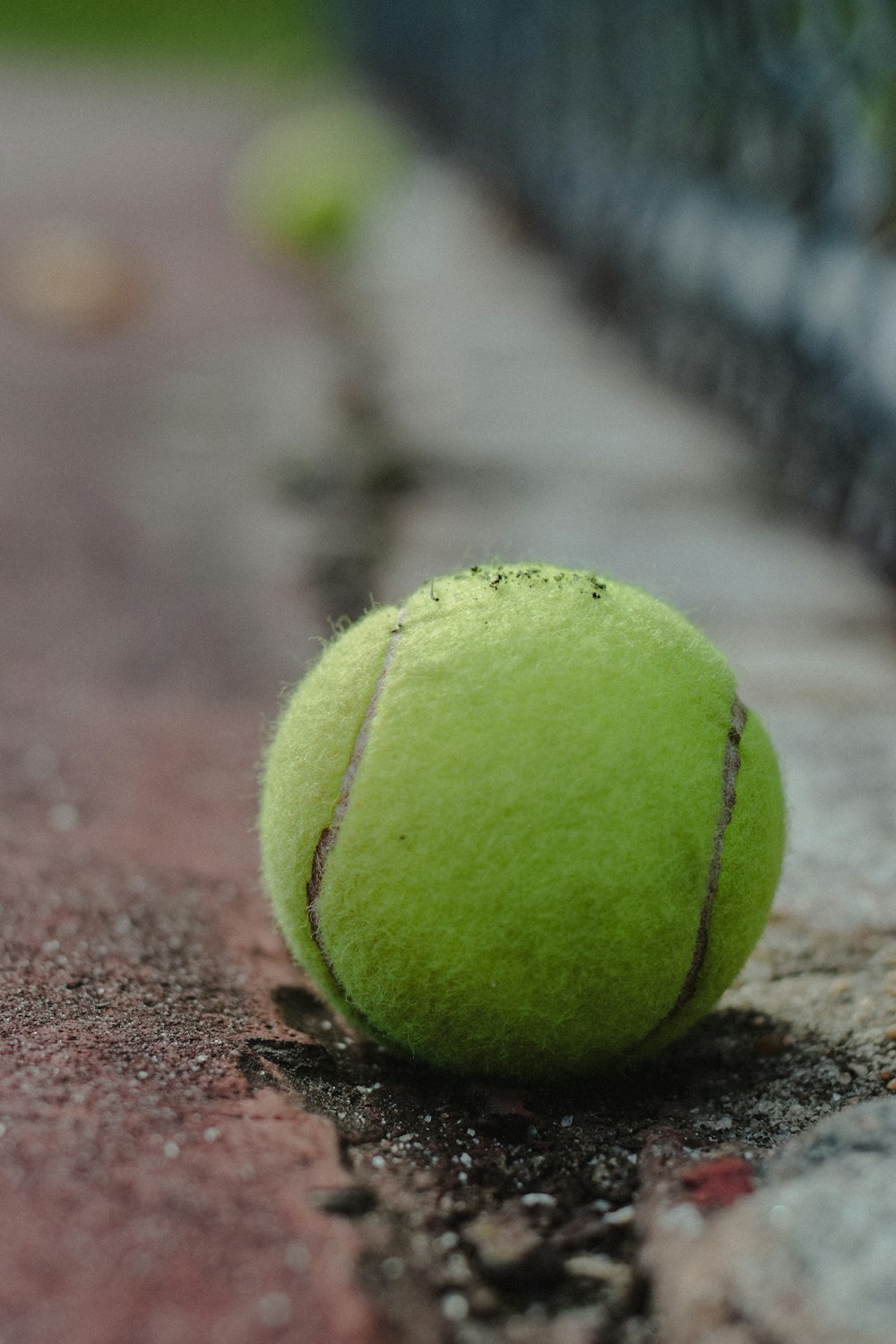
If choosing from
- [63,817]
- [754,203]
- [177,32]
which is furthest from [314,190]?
[177,32]

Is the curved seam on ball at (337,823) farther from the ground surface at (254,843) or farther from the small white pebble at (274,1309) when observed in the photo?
the small white pebble at (274,1309)

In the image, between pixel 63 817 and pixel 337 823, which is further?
pixel 63 817

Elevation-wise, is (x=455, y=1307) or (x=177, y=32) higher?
(x=455, y=1307)

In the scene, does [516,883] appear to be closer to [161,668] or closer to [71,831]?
[71,831]

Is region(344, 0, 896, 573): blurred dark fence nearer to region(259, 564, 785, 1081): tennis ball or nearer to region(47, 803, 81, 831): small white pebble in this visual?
region(259, 564, 785, 1081): tennis ball

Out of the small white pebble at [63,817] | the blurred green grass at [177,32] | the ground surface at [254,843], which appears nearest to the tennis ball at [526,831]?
the ground surface at [254,843]

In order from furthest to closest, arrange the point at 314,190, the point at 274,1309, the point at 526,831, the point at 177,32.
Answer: the point at 177,32, the point at 314,190, the point at 526,831, the point at 274,1309

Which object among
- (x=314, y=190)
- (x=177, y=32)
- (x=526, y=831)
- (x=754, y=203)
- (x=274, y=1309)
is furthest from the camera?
(x=177, y=32)

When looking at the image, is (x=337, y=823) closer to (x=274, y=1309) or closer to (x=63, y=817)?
(x=274, y=1309)
